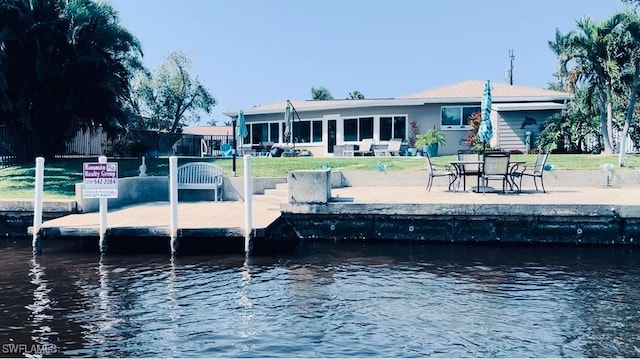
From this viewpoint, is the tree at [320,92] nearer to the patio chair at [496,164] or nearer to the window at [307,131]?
the window at [307,131]

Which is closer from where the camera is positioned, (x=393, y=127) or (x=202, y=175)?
(x=202, y=175)

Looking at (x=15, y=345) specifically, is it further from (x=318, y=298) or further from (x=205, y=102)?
(x=205, y=102)

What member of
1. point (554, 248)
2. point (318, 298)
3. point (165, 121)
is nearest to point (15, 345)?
point (318, 298)

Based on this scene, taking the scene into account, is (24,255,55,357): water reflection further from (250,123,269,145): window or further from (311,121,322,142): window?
(250,123,269,145): window

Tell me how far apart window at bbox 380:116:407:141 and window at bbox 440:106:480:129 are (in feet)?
5.99

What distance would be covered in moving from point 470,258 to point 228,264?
452 centimetres

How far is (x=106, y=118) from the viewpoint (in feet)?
71.2

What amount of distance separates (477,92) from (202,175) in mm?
16646

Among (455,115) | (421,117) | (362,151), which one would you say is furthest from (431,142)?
(362,151)

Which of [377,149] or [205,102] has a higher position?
[205,102]

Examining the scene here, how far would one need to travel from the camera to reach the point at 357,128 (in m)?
27.6

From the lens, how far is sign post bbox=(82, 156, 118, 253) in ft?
35.1

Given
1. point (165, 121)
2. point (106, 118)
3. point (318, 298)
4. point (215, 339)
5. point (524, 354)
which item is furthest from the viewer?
point (165, 121)

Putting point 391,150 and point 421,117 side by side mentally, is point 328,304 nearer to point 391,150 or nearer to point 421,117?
point 391,150
